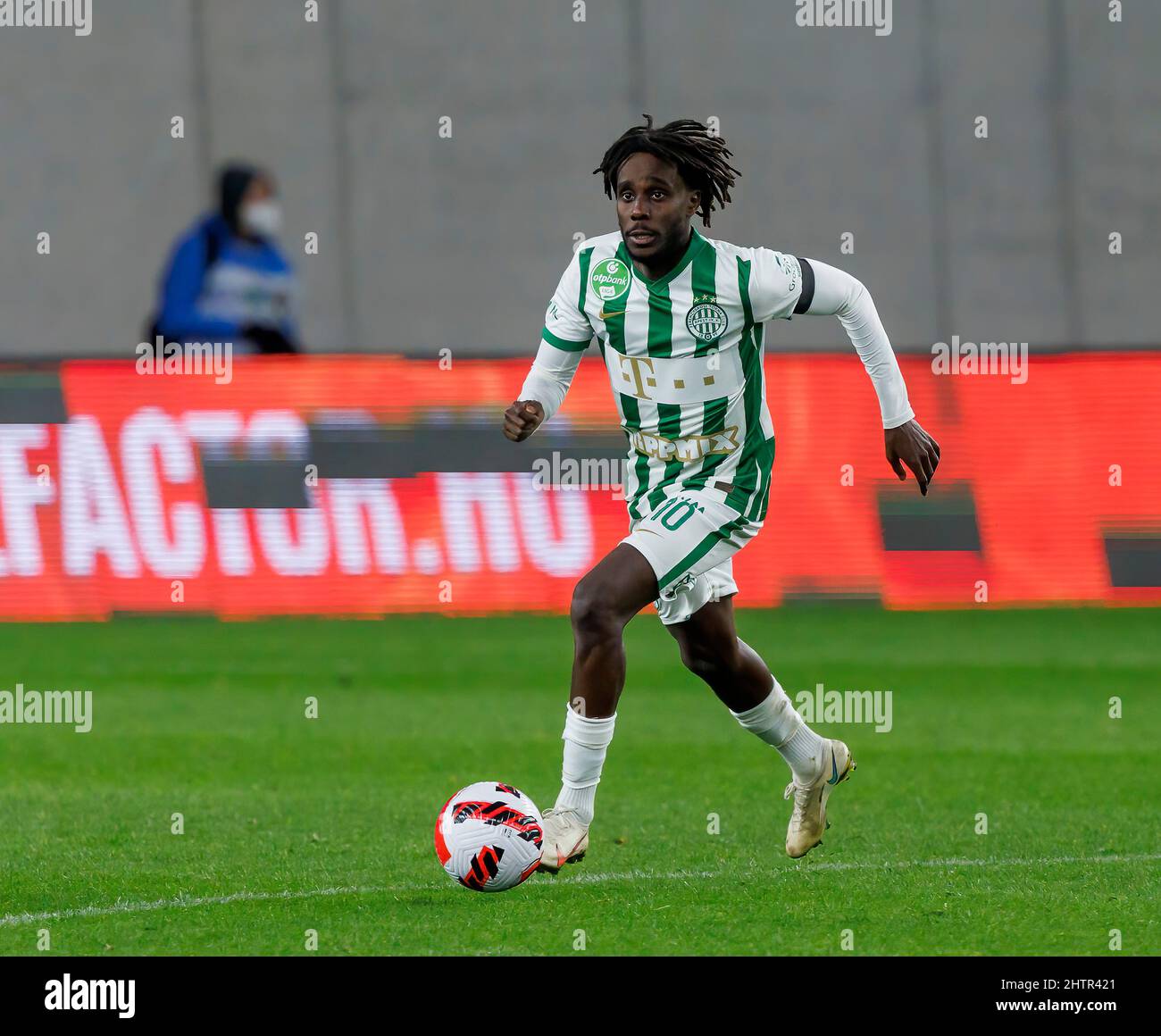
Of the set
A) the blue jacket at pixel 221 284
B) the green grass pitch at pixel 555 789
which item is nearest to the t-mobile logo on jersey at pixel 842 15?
the blue jacket at pixel 221 284

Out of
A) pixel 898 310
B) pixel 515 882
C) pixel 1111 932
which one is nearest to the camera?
pixel 1111 932

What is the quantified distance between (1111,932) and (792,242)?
15.8m

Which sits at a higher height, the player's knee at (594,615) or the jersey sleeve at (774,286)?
the jersey sleeve at (774,286)

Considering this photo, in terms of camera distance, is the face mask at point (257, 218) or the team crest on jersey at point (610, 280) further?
the face mask at point (257, 218)

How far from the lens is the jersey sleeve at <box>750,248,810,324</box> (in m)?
6.32

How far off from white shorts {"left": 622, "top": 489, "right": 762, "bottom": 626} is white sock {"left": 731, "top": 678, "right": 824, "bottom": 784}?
451 mm

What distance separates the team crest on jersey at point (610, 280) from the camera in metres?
6.33

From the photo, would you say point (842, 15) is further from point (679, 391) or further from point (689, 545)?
point (689, 545)

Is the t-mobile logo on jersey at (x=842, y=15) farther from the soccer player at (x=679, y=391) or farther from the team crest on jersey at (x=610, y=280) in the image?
the team crest on jersey at (x=610, y=280)

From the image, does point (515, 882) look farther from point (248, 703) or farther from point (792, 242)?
point (792, 242)

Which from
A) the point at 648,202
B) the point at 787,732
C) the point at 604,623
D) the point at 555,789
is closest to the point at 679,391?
the point at 648,202

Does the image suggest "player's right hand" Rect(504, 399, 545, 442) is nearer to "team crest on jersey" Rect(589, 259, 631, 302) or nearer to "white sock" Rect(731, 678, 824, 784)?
"team crest on jersey" Rect(589, 259, 631, 302)

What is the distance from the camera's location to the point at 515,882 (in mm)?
5863

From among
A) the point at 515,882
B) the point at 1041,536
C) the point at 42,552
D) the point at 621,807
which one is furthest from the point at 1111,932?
the point at 42,552
